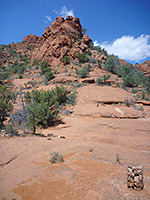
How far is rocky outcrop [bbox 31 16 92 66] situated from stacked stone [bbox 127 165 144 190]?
28.4 meters

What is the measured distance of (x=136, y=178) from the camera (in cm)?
260

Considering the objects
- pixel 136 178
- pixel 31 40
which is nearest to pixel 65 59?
pixel 136 178

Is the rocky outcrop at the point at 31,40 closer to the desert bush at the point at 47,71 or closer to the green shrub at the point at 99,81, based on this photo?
the desert bush at the point at 47,71

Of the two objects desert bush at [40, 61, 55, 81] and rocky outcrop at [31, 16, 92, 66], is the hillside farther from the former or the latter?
rocky outcrop at [31, 16, 92, 66]

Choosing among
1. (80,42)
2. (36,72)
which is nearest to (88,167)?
(36,72)

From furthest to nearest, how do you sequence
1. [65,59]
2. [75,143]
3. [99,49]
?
[99,49]
[65,59]
[75,143]

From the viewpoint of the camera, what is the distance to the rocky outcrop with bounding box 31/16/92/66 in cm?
2934

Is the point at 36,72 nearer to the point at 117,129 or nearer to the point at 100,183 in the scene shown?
the point at 117,129

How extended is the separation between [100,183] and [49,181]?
45.9 inches

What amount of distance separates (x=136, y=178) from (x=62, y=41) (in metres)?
31.0

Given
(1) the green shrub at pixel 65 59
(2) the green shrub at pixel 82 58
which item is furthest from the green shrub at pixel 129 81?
(1) the green shrub at pixel 65 59

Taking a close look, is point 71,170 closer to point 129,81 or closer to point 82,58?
point 129,81

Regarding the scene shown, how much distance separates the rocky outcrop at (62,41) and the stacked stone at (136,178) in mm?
28418

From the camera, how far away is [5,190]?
8.47ft
